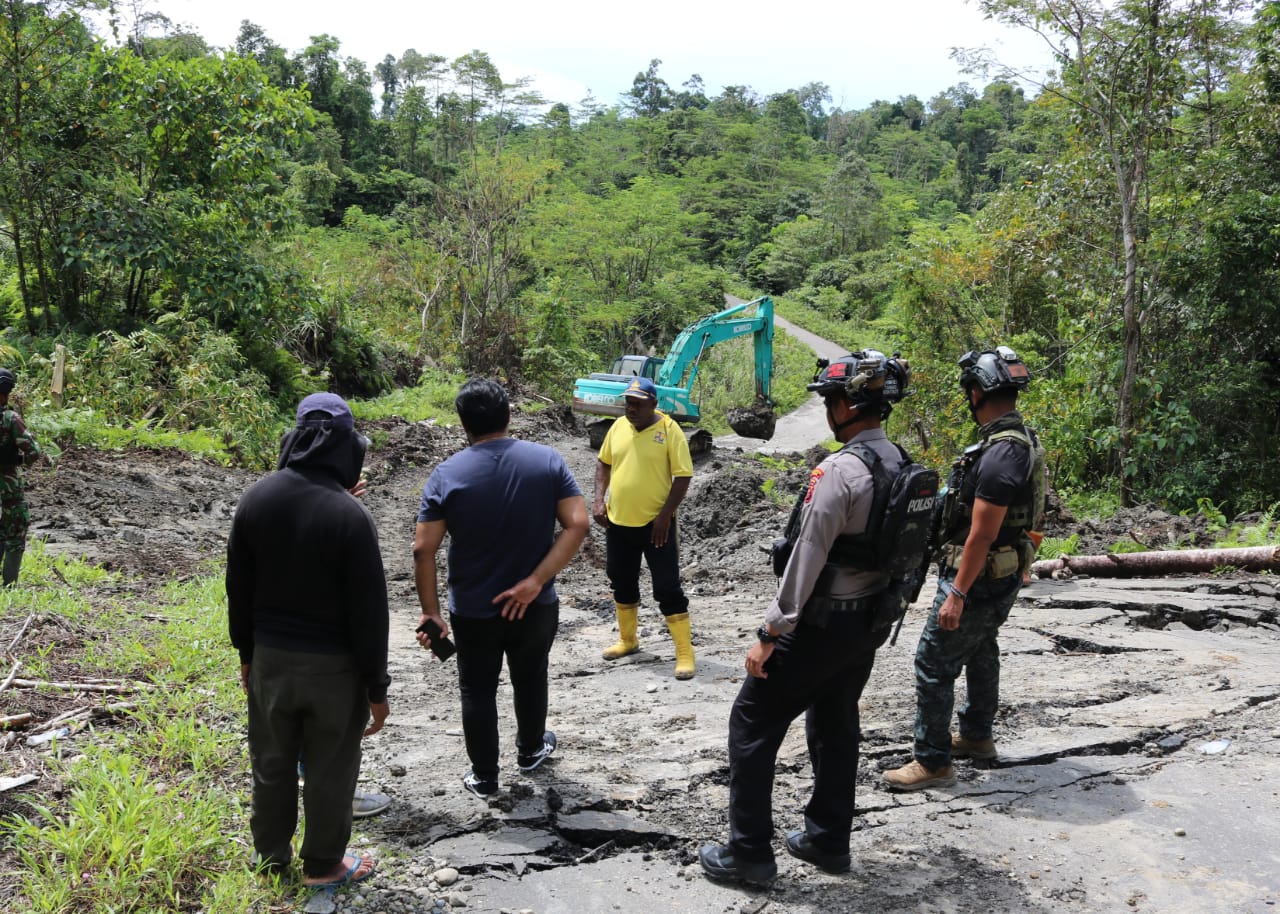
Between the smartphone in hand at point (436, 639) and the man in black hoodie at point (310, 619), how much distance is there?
669mm

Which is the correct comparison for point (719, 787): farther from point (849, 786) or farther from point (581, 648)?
point (581, 648)

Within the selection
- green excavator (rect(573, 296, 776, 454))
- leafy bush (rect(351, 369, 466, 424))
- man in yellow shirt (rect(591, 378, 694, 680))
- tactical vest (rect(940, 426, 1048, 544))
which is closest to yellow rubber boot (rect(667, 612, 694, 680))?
man in yellow shirt (rect(591, 378, 694, 680))

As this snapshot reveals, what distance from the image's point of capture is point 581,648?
268 inches

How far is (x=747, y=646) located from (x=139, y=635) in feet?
12.8

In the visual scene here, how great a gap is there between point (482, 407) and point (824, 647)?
166cm

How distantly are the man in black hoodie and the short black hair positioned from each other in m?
0.74

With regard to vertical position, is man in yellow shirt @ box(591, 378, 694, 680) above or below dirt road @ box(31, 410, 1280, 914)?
above

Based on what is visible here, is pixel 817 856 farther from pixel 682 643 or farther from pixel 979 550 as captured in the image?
pixel 682 643

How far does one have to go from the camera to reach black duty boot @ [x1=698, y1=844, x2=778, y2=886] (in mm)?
3225

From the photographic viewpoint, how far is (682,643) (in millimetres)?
5820

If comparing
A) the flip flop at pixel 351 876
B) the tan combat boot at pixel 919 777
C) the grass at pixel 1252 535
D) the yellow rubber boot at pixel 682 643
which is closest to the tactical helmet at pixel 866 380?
the tan combat boot at pixel 919 777

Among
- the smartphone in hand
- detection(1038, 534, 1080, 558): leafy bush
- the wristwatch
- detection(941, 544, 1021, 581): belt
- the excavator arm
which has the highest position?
the excavator arm

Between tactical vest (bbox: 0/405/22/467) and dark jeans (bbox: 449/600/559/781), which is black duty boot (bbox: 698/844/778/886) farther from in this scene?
tactical vest (bbox: 0/405/22/467)

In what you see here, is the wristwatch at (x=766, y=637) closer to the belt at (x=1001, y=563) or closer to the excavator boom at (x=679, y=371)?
the belt at (x=1001, y=563)
